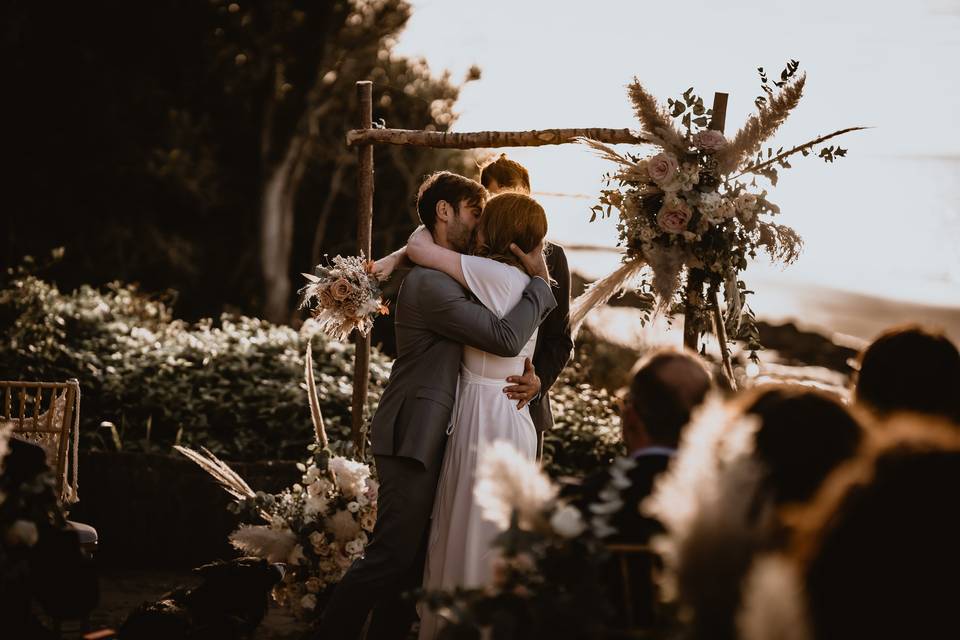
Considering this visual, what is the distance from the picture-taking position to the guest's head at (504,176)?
420cm

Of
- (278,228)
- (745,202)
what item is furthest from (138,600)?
(278,228)

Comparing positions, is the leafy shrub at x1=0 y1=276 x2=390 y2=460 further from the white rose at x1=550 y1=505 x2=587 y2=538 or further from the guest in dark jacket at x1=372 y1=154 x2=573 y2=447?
the white rose at x1=550 y1=505 x2=587 y2=538

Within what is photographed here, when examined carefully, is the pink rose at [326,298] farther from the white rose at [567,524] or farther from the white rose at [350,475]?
the white rose at [567,524]

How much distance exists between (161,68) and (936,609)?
44.6 ft

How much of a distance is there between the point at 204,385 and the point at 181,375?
0.20 metres

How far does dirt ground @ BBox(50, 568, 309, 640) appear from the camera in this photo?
15.7ft

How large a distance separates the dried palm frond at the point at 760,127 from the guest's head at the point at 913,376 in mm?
1332

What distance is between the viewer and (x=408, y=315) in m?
3.65

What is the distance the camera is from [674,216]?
12.6 ft

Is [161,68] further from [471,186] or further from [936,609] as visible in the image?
[936,609]

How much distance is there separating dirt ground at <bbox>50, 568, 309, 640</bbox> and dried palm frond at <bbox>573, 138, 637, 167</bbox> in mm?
2285

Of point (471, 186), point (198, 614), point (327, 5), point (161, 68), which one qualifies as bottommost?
point (198, 614)

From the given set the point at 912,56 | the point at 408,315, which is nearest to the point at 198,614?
the point at 408,315

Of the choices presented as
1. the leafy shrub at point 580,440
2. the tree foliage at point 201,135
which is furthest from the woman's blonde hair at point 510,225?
the tree foliage at point 201,135
